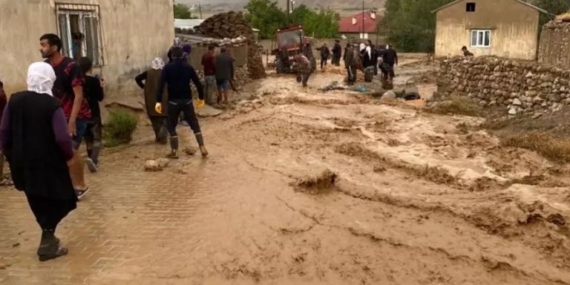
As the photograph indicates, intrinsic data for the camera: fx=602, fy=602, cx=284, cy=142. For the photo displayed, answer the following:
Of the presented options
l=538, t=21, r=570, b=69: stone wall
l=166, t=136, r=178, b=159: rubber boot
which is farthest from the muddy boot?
l=538, t=21, r=570, b=69: stone wall

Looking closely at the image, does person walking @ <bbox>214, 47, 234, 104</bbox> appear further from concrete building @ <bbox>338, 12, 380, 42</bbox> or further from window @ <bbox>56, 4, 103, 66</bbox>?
concrete building @ <bbox>338, 12, 380, 42</bbox>

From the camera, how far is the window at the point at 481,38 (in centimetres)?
4012

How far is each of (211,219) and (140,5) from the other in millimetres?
8376

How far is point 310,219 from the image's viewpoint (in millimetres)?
6082

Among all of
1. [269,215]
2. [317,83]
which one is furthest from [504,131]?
[317,83]

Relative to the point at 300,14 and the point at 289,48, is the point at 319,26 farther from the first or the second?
the point at 289,48

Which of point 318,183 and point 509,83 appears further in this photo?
point 509,83

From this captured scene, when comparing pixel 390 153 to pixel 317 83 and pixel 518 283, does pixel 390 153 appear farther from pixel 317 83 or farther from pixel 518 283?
pixel 317 83

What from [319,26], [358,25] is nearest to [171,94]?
[319,26]

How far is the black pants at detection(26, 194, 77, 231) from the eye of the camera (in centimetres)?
497

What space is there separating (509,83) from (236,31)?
43.7ft

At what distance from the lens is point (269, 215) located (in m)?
6.24

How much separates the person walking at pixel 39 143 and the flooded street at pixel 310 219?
0.60m

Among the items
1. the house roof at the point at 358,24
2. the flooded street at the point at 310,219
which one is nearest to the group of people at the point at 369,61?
the flooded street at the point at 310,219
